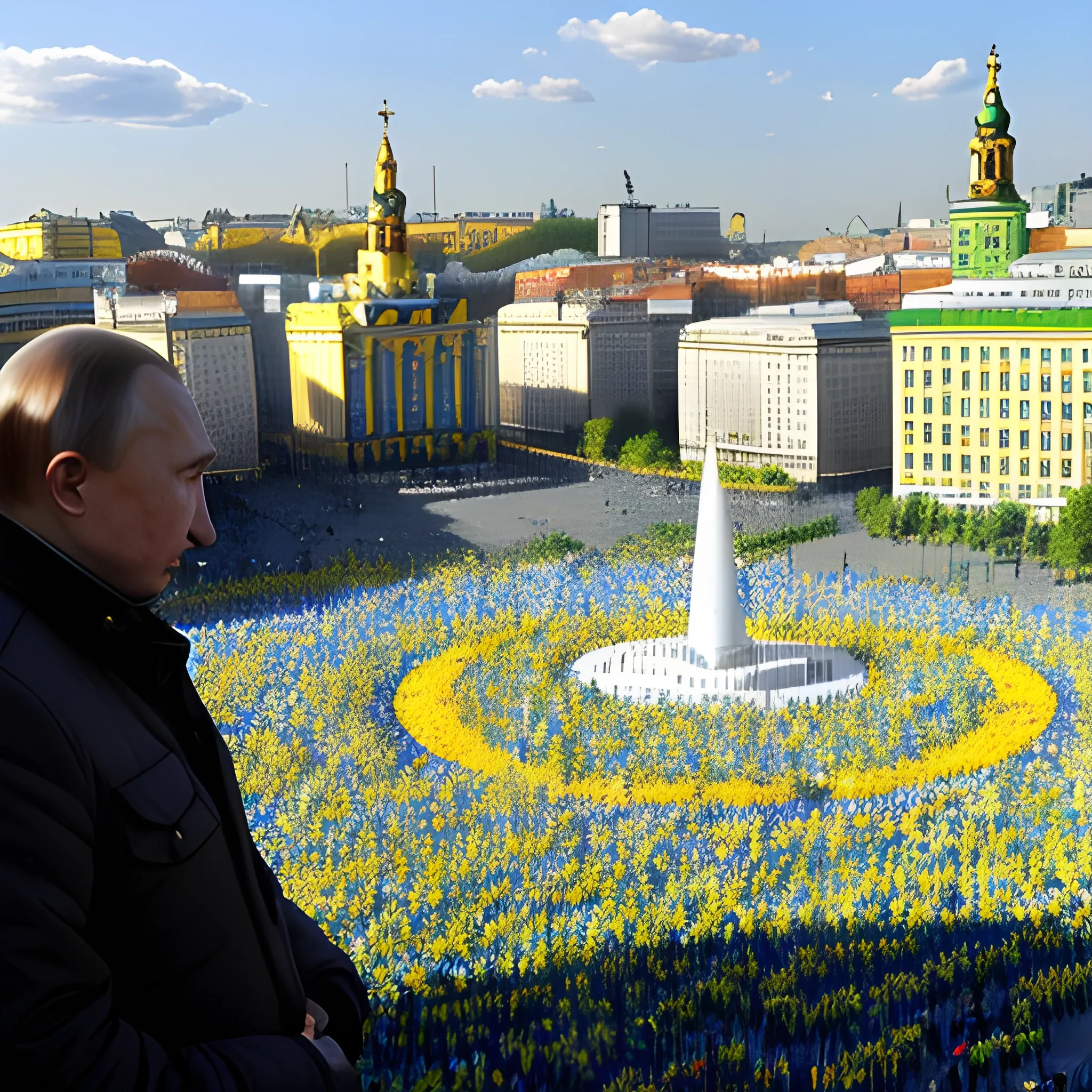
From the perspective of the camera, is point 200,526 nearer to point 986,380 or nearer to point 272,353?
point 986,380

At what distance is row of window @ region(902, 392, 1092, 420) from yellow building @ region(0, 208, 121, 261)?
1096 cm

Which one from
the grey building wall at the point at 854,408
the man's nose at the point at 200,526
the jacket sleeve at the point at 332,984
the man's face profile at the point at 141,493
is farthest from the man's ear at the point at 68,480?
the grey building wall at the point at 854,408

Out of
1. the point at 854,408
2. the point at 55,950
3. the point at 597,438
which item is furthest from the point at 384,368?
the point at 55,950

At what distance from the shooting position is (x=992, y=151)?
18797 millimetres

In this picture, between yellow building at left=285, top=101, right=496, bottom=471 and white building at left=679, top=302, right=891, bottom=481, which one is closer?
white building at left=679, top=302, right=891, bottom=481

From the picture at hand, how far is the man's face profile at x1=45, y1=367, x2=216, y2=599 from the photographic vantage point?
2043 millimetres

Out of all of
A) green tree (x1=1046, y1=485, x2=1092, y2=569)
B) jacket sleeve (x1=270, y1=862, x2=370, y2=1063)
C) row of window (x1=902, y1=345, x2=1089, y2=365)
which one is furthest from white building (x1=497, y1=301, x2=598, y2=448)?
jacket sleeve (x1=270, y1=862, x2=370, y2=1063)

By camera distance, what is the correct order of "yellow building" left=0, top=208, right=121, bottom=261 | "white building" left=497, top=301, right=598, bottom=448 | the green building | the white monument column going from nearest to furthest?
the white monument column, "yellow building" left=0, top=208, right=121, bottom=261, the green building, "white building" left=497, top=301, right=598, bottom=448

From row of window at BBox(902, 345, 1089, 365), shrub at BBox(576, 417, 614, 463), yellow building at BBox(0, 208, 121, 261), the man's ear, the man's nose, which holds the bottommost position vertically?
shrub at BBox(576, 417, 614, 463)

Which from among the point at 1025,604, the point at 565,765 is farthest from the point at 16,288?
the point at 1025,604

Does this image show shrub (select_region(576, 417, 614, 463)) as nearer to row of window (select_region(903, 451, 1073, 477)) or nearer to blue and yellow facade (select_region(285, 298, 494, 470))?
blue and yellow facade (select_region(285, 298, 494, 470))

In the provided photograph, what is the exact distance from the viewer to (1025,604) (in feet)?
56.5

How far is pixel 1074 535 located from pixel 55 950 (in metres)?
17.0

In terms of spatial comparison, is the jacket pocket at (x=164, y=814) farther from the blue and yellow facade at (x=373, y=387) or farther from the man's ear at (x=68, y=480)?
the blue and yellow facade at (x=373, y=387)
